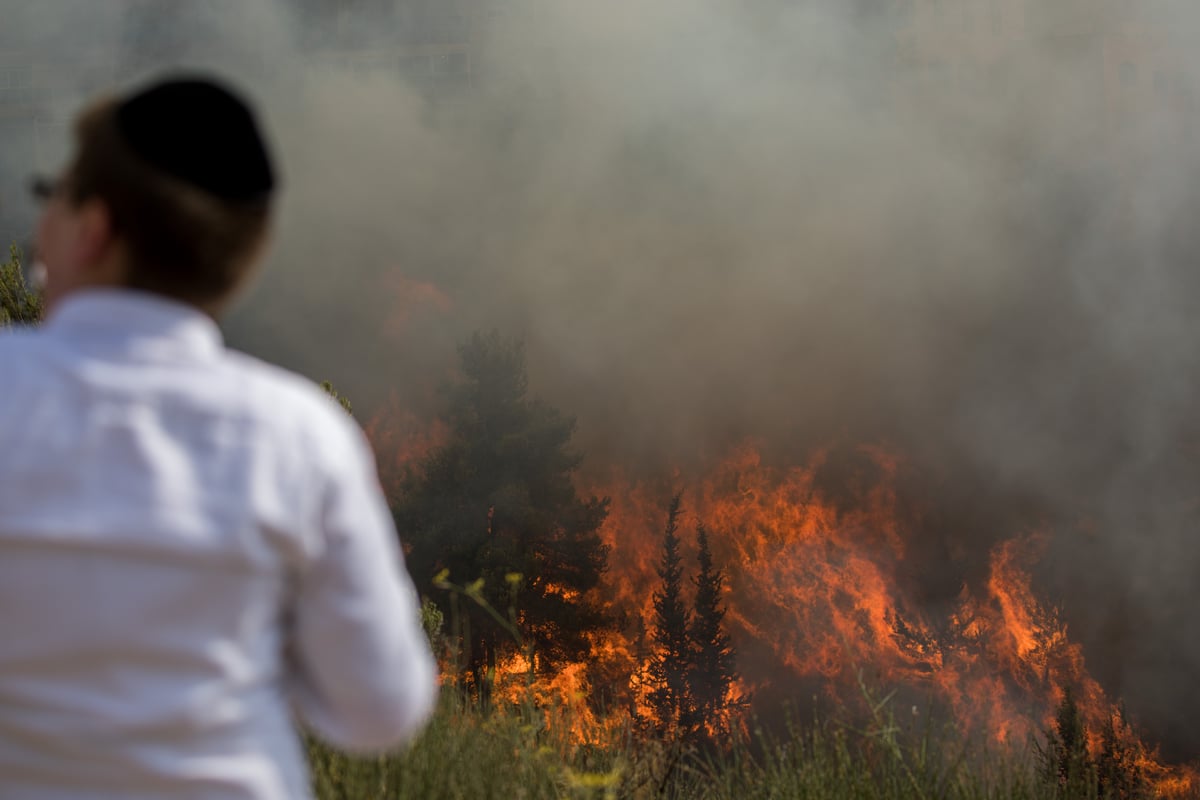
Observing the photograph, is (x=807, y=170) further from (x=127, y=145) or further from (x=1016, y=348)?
(x=127, y=145)

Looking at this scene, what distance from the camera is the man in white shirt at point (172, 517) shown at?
0.98 meters

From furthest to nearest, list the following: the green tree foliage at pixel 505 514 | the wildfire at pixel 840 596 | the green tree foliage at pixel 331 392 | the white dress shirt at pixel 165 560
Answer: the wildfire at pixel 840 596 < the green tree foliage at pixel 505 514 < the green tree foliage at pixel 331 392 < the white dress shirt at pixel 165 560

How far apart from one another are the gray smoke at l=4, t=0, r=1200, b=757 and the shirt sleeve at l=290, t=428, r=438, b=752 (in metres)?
42.6

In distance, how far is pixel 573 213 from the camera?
51.3 meters

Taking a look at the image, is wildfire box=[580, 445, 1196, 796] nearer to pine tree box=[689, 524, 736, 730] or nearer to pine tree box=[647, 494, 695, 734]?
pine tree box=[647, 494, 695, 734]

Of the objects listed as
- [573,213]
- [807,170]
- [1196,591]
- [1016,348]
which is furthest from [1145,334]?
[573,213]

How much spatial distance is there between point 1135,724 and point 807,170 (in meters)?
30.3

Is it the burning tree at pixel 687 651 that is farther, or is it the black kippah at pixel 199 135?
the burning tree at pixel 687 651

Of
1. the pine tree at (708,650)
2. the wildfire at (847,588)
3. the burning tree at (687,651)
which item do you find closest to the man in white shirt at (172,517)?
the burning tree at (687,651)

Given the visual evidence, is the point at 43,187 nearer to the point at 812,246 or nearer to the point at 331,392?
the point at 331,392

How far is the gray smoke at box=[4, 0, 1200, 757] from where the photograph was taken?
43719mm

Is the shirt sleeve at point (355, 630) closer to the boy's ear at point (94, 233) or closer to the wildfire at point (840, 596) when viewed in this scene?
the boy's ear at point (94, 233)

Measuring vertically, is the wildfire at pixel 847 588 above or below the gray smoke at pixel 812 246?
below

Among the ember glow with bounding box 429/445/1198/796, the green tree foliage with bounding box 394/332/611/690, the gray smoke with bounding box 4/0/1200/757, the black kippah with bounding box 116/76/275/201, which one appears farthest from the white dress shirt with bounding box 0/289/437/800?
the ember glow with bounding box 429/445/1198/796
